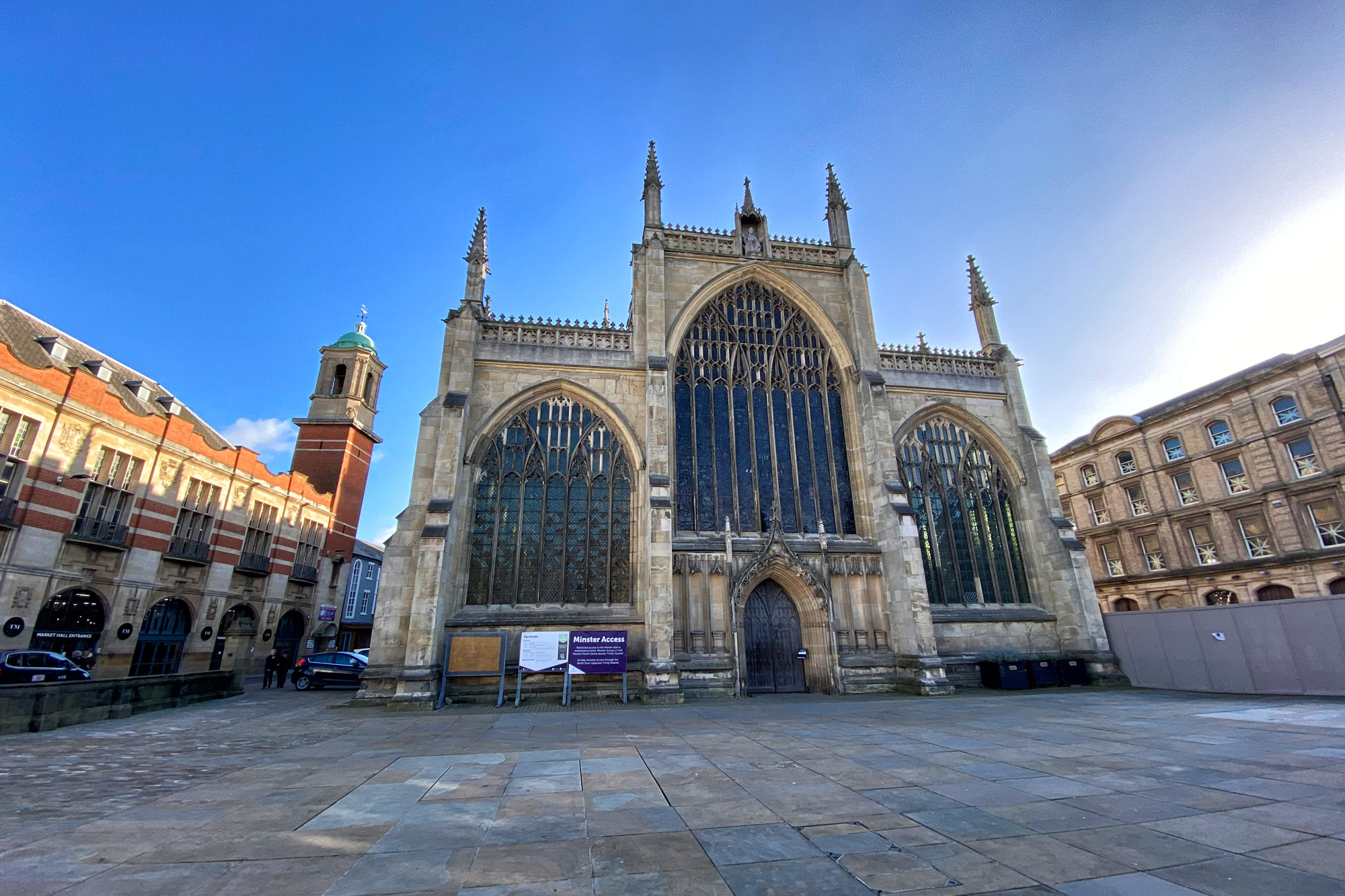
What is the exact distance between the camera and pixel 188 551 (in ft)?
87.5

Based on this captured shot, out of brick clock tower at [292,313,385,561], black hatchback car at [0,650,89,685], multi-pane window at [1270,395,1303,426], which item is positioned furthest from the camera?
brick clock tower at [292,313,385,561]

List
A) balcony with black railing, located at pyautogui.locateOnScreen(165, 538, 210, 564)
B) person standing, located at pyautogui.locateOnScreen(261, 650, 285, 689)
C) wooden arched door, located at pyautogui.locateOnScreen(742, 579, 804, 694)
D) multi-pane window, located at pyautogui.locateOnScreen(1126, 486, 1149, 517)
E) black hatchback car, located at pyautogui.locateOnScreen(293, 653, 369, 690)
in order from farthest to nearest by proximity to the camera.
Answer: multi-pane window, located at pyautogui.locateOnScreen(1126, 486, 1149, 517), balcony with black railing, located at pyautogui.locateOnScreen(165, 538, 210, 564), person standing, located at pyautogui.locateOnScreen(261, 650, 285, 689), black hatchback car, located at pyautogui.locateOnScreen(293, 653, 369, 690), wooden arched door, located at pyautogui.locateOnScreen(742, 579, 804, 694)

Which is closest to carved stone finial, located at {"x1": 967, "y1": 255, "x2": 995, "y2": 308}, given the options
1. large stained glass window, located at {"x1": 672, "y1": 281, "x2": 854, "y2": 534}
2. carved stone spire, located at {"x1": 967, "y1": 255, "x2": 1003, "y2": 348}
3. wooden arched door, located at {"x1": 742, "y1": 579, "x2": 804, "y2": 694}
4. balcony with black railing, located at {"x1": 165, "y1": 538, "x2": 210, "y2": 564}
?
carved stone spire, located at {"x1": 967, "y1": 255, "x2": 1003, "y2": 348}

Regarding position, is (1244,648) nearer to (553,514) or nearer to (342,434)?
(553,514)

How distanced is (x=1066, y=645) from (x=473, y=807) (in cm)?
2101

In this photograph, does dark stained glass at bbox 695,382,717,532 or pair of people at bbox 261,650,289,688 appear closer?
dark stained glass at bbox 695,382,717,532

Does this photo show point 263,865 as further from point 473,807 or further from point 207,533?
point 207,533

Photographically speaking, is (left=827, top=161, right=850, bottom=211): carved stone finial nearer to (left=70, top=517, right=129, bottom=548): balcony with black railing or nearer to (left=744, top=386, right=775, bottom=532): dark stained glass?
(left=744, top=386, right=775, bottom=532): dark stained glass

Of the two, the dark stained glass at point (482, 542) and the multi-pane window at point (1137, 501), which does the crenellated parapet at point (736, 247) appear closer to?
the dark stained glass at point (482, 542)

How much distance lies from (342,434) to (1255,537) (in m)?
52.2

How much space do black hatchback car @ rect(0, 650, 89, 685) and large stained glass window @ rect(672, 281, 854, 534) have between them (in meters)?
19.0

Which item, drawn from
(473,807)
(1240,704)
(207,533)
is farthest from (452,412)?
(1240,704)

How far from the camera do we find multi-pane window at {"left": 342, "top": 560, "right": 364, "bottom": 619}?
41.6 meters

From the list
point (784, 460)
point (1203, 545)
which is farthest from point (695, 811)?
point (1203, 545)
